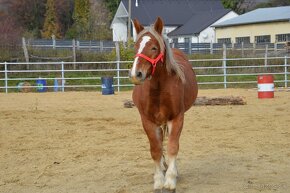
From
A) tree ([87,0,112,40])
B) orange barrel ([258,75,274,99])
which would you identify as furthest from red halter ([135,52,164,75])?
tree ([87,0,112,40])

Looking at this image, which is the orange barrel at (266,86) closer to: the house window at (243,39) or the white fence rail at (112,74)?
the white fence rail at (112,74)

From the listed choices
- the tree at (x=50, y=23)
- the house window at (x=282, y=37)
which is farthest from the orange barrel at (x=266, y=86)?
the tree at (x=50, y=23)

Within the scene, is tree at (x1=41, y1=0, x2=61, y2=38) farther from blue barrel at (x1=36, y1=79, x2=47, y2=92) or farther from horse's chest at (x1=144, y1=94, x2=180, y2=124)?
horse's chest at (x1=144, y1=94, x2=180, y2=124)

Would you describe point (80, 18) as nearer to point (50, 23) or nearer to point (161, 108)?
point (50, 23)

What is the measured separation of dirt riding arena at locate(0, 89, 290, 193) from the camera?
535cm

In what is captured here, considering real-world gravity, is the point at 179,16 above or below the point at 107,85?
above

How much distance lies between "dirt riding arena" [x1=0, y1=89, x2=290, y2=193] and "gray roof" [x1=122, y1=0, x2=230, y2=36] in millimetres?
37132

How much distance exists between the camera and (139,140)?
820 centimetres

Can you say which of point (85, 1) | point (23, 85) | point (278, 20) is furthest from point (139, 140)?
point (85, 1)

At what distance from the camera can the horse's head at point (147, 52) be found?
4348 millimetres

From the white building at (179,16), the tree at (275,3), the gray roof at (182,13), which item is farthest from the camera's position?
the tree at (275,3)

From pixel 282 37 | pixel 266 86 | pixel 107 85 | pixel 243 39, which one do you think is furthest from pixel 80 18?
pixel 266 86

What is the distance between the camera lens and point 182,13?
53.4m

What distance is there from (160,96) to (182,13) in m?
49.5
